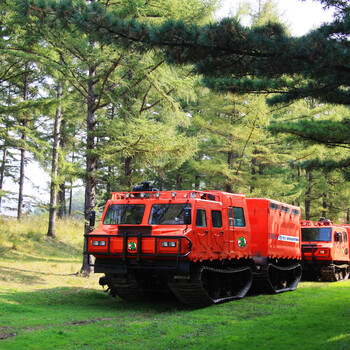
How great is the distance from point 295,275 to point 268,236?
13.4ft

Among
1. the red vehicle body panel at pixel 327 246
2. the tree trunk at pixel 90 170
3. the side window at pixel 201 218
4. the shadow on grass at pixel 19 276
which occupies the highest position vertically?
the tree trunk at pixel 90 170

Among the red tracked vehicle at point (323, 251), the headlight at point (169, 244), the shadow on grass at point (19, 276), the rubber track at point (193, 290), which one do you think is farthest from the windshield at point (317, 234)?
the shadow on grass at point (19, 276)

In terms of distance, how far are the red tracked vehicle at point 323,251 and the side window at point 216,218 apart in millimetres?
8767

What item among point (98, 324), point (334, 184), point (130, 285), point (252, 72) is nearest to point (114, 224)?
point (130, 285)

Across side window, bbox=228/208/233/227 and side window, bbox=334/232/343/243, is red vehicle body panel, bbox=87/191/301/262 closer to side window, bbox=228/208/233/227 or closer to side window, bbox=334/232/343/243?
side window, bbox=228/208/233/227

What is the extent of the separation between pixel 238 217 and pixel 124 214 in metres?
3.54

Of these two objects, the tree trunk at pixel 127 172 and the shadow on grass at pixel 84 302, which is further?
the tree trunk at pixel 127 172

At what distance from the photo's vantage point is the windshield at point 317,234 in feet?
65.5

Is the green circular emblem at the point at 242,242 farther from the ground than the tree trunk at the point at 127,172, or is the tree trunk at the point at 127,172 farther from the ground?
the tree trunk at the point at 127,172

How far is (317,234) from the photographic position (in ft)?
66.3

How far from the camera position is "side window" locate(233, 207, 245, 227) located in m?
13.2

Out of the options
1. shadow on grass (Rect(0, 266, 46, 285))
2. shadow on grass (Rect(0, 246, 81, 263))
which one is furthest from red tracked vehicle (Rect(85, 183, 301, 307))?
shadow on grass (Rect(0, 246, 81, 263))

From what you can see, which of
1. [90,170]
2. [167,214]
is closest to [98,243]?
[167,214]

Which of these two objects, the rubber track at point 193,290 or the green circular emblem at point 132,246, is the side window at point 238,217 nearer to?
the rubber track at point 193,290
